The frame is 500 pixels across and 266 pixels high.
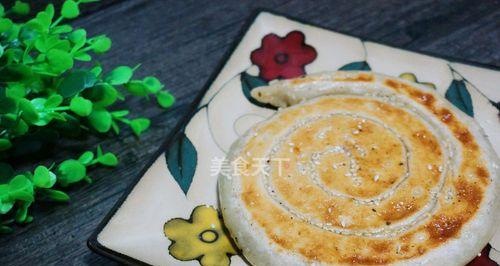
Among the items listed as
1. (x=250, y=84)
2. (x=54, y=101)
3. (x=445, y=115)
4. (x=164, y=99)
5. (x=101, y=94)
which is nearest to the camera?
(x=54, y=101)

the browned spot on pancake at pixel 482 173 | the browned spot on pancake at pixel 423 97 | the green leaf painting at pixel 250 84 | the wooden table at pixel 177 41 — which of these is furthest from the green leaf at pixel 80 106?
the browned spot on pancake at pixel 482 173

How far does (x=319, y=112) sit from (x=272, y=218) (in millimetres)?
468

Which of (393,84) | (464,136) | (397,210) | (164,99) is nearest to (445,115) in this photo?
(464,136)

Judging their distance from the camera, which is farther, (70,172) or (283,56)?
(283,56)

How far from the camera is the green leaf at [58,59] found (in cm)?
176

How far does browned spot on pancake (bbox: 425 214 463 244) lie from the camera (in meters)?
1.54

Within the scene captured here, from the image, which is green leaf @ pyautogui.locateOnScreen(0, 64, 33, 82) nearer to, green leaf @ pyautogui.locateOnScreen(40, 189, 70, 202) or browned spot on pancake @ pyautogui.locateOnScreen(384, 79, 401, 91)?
green leaf @ pyautogui.locateOnScreen(40, 189, 70, 202)

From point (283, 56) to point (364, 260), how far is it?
1.01 m

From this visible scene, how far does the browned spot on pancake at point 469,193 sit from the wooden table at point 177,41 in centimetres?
75

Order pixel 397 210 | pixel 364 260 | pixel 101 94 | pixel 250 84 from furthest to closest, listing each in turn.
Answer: pixel 250 84, pixel 101 94, pixel 397 210, pixel 364 260

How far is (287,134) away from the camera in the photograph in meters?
1.84

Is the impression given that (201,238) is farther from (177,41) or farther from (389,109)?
(177,41)

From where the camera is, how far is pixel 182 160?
6.10 feet

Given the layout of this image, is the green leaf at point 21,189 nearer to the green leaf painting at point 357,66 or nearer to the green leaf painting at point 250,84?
the green leaf painting at point 250,84
